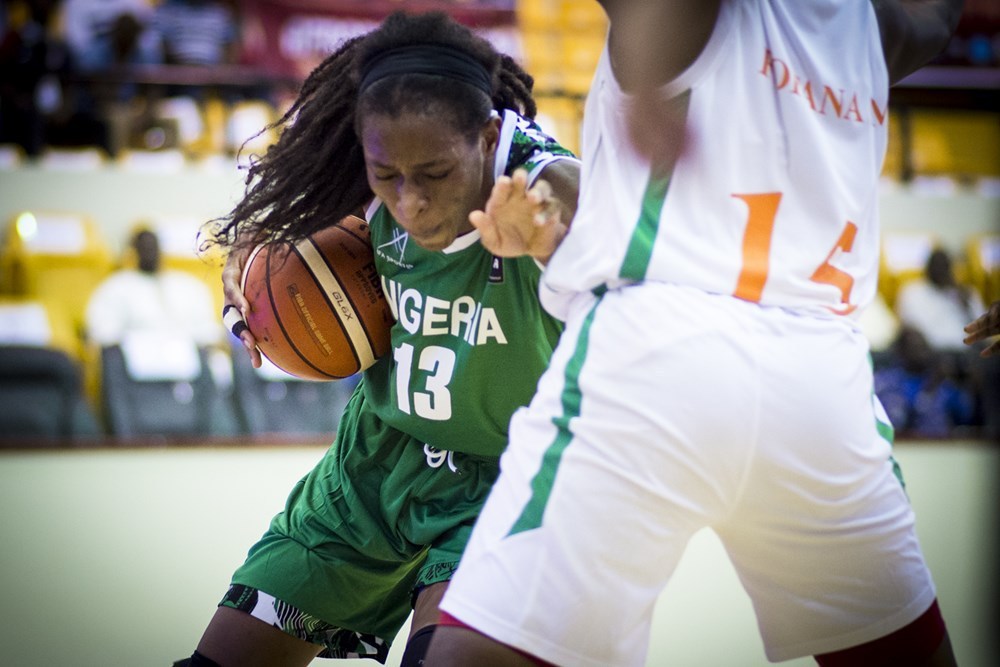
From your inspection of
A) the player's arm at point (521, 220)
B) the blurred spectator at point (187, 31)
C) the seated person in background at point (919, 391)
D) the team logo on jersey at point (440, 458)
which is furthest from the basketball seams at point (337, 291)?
the blurred spectator at point (187, 31)

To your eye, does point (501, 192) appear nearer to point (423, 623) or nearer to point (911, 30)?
point (911, 30)

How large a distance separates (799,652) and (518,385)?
76 centimetres

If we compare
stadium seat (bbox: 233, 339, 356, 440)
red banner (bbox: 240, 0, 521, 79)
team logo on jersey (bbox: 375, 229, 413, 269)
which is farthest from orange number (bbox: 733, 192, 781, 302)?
red banner (bbox: 240, 0, 521, 79)

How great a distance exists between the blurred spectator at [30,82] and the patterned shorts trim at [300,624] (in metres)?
7.42

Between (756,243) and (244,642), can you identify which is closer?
(756,243)

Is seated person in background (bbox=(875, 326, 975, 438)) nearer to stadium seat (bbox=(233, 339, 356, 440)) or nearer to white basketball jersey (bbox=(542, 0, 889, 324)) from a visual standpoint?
stadium seat (bbox=(233, 339, 356, 440))

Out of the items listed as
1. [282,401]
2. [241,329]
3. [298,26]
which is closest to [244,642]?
[241,329]

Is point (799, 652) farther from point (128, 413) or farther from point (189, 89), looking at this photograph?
point (189, 89)

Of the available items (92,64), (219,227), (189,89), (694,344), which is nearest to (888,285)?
(189,89)

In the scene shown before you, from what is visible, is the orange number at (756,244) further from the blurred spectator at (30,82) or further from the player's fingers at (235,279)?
the blurred spectator at (30,82)

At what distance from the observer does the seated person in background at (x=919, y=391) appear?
8.11 meters

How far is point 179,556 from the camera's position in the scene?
4.46 metres

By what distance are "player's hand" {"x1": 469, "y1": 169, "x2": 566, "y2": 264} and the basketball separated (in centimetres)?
72

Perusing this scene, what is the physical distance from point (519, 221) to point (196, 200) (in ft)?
25.2
